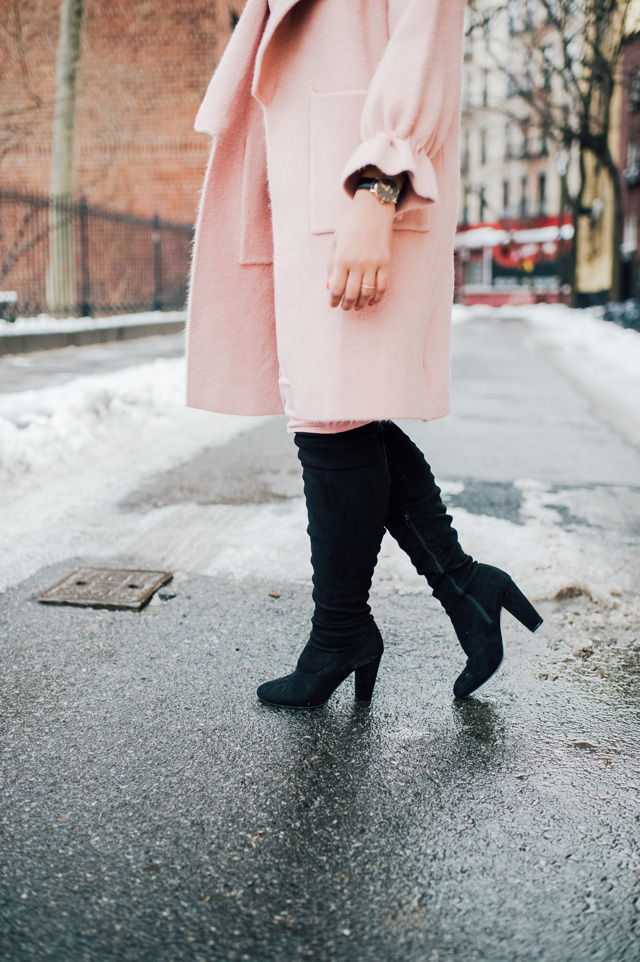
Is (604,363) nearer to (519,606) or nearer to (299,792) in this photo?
(519,606)

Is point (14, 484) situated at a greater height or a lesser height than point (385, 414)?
lesser

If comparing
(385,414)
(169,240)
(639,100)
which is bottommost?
(385,414)

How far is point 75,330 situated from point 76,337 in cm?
10

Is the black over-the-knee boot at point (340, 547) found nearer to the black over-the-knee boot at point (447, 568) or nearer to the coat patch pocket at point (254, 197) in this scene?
the black over-the-knee boot at point (447, 568)

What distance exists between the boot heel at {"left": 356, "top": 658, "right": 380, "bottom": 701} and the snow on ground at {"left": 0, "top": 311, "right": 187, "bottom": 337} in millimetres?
8315

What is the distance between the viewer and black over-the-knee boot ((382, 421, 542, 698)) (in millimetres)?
1970

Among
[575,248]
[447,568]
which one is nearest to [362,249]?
[447,568]

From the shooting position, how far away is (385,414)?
1.64 meters

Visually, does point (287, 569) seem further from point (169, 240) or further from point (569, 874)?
point (169, 240)

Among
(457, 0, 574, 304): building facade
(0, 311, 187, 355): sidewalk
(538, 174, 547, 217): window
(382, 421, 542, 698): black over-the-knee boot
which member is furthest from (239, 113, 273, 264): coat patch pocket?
(538, 174, 547, 217): window

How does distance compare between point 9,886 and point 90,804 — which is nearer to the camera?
point 9,886

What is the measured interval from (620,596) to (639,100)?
27.9 meters

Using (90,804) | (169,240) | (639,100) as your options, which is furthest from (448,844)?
(639,100)

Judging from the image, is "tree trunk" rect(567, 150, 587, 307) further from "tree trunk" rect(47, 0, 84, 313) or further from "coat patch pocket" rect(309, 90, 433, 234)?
"coat patch pocket" rect(309, 90, 433, 234)
